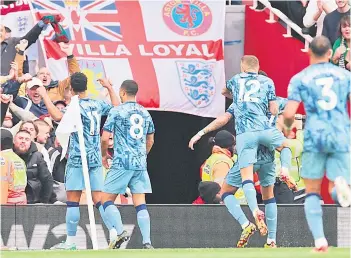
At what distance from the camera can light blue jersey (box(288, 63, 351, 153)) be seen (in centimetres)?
1231

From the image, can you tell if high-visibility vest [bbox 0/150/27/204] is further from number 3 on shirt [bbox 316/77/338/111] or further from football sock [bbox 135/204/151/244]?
number 3 on shirt [bbox 316/77/338/111]

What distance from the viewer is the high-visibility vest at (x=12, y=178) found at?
56.9 ft

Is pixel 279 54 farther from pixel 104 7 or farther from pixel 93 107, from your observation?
pixel 93 107

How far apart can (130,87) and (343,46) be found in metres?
3.92

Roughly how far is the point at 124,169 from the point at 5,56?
480 centimetres

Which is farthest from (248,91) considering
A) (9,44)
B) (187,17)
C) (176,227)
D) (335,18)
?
(9,44)

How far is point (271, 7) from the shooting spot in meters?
19.8

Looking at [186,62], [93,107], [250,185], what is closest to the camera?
[250,185]

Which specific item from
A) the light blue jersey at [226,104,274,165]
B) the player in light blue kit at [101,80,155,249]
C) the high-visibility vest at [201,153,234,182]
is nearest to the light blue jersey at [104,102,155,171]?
the player in light blue kit at [101,80,155,249]

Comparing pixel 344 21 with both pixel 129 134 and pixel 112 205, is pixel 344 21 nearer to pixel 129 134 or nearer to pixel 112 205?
pixel 129 134

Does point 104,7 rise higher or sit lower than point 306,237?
higher

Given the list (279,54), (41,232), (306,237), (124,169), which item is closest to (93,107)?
(124,169)

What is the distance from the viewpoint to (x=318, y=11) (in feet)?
61.8

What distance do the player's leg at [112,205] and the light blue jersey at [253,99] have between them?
1.70 m
